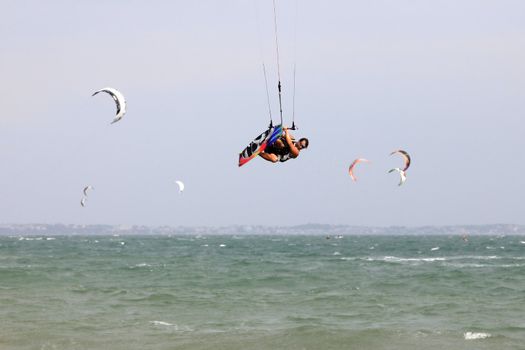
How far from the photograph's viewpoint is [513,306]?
2289 centimetres

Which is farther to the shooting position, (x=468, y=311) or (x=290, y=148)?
(x=468, y=311)

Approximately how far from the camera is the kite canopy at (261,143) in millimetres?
12742

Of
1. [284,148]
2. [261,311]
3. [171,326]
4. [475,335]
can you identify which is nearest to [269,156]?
[284,148]

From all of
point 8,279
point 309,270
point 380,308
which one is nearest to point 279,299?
point 380,308

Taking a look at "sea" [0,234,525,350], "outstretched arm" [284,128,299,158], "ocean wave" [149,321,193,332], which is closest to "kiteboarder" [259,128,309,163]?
"outstretched arm" [284,128,299,158]

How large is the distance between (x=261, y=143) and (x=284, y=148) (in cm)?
42

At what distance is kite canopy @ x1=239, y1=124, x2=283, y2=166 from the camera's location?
41.8 feet

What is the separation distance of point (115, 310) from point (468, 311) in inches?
364

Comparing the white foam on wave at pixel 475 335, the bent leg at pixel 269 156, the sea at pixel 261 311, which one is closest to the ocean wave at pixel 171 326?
the sea at pixel 261 311

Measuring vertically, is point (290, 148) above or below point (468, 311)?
above

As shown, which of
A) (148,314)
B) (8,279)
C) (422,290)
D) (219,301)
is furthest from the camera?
(8,279)

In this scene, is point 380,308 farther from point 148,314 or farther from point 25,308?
point 25,308

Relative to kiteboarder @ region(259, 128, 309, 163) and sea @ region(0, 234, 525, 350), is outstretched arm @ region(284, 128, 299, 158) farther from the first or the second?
sea @ region(0, 234, 525, 350)

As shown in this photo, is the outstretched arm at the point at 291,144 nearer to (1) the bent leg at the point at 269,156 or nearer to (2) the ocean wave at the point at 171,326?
(1) the bent leg at the point at 269,156
